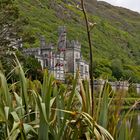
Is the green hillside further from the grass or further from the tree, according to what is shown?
the grass

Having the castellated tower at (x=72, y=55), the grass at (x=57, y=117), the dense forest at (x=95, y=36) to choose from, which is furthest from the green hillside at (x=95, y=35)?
the grass at (x=57, y=117)

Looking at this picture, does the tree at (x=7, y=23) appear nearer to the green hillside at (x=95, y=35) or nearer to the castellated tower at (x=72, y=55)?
the castellated tower at (x=72, y=55)

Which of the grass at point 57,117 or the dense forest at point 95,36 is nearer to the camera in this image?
the grass at point 57,117

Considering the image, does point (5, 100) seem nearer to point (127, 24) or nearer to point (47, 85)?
point (47, 85)

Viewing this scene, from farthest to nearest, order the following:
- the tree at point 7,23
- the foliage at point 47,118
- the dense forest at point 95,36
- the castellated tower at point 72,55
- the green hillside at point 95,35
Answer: the green hillside at point 95,35
the dense forest at point 95,36
the castellated tower at point 72,55
the tree at point 7,23
the foliage at point 47,118

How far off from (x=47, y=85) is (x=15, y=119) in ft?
1.63

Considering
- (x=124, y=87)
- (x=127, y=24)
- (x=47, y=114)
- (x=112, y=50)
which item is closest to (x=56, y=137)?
(x=47, y=114)

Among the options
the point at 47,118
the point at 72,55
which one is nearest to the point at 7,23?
the point at 47,118

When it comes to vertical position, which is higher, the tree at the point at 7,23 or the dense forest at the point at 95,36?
the tree at the point at 7,23

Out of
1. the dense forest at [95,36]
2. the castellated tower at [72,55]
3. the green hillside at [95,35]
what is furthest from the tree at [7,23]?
the green hillside at [95,35]

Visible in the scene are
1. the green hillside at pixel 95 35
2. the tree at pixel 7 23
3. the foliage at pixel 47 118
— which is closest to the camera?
the foliage at pixel 47 118

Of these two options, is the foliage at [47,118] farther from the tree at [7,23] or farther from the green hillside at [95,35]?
the green hillside at [95,35]

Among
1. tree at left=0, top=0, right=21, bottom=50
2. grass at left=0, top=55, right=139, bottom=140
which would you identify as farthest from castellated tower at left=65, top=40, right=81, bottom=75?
grass at left=0, top=55, right=139, bottom=140

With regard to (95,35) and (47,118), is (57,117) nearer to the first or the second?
(47,118)
